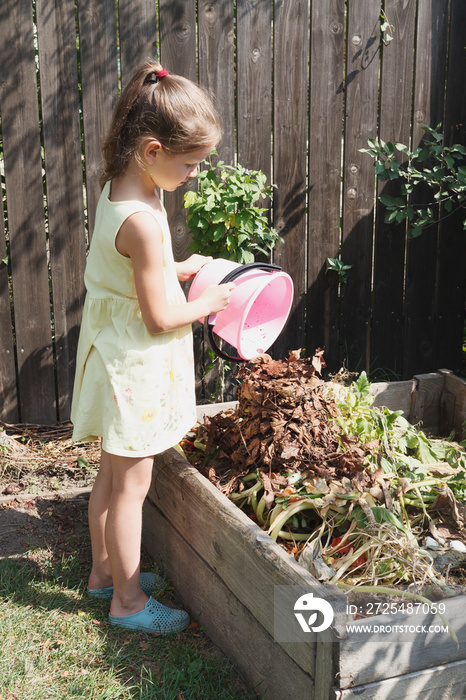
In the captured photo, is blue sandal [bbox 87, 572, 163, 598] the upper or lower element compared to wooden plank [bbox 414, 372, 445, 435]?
lower

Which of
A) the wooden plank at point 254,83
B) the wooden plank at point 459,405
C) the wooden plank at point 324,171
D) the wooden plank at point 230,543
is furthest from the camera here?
the wooden plank at point 324,171

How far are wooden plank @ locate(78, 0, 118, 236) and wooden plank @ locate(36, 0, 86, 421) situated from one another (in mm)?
42

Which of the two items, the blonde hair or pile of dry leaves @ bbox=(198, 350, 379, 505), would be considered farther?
pile of dry leaves @ bbox=(198, 350, 379, 505)

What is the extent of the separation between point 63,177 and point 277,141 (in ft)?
3.62

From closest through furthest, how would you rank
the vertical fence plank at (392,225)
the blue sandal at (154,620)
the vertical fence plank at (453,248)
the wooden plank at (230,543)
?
the wooden plank at (230,543), the blue sandal at (154,620), the vertical fence plank at (392,225), the vertical fence plank at (453,248)

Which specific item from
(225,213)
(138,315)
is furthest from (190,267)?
(225,213)

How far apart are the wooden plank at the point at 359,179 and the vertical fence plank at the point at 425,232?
250 millimetres

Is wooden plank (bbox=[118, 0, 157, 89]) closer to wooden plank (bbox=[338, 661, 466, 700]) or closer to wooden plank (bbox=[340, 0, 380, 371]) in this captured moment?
wooden plank (bbox=[340, 0, 380, 371])

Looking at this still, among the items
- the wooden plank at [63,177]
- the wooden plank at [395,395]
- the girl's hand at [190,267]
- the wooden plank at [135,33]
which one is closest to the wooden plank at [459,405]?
the wooden plank at [395,395]

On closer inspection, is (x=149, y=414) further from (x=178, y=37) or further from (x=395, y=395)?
(x=178, y=37)

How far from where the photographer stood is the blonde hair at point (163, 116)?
5.99 feet

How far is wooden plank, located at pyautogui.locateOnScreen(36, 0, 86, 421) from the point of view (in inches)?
125

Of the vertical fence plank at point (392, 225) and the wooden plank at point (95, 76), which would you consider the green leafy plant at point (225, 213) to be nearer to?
the wooden plank at point (95, 76)

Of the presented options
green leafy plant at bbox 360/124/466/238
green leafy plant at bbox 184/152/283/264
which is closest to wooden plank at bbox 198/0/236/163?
green leafy plant at bbox 184/152/283/264
